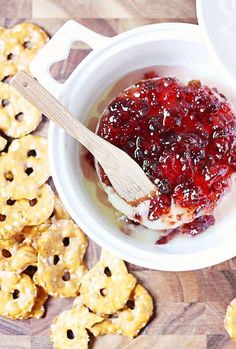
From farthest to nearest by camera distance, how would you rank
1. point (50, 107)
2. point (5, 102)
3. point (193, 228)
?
point (5, 102) < point (193, 228) < point (50, 107)

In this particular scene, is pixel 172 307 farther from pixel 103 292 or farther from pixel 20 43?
pixel 20 43

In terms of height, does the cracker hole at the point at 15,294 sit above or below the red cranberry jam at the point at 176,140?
below

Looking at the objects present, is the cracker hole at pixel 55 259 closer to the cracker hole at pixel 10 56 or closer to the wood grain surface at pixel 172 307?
the wood grain surface at pixel 172 307

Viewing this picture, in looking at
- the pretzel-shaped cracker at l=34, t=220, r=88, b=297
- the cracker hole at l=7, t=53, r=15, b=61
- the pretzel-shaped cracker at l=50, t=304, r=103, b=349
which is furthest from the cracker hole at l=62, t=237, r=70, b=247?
the cracker hole at l=7, t=53, r=15, b=61

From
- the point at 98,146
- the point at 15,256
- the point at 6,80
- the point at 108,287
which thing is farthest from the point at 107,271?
the point at 6,80

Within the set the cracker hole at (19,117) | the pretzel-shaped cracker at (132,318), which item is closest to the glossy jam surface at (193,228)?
the pretzel-shaped cracker at (132,318)

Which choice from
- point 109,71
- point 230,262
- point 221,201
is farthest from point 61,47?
point 230,262

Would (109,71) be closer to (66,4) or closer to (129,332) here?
(66,4)
